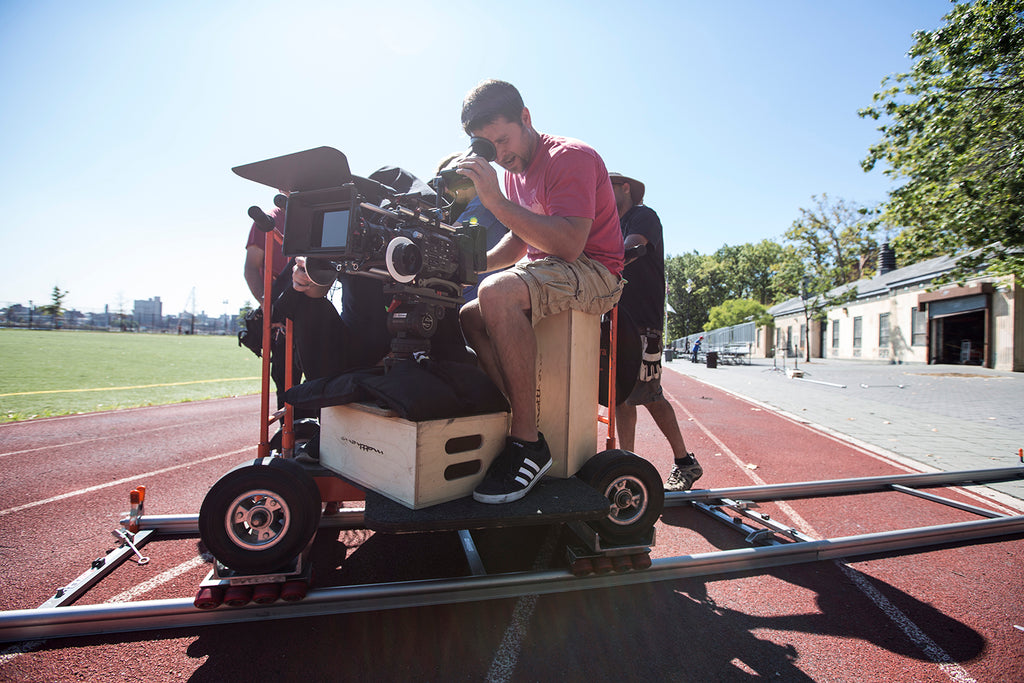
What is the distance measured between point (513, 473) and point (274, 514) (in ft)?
3.26

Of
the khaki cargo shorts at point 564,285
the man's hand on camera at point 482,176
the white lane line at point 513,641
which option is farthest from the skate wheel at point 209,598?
the man's hand on camera at point 482,176

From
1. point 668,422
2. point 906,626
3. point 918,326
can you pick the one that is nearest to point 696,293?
point 918,326

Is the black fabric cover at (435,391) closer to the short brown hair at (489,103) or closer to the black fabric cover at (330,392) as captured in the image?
the black fabric cover at (330,392)

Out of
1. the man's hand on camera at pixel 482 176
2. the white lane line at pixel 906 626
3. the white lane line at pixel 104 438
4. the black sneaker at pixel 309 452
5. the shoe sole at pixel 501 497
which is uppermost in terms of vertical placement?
the man's hand on camera at pixel 482 176

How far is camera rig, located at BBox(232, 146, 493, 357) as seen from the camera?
1822 mm

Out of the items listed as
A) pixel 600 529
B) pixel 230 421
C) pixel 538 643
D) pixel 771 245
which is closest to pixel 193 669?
pixel 538 643

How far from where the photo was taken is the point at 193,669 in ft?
5.51

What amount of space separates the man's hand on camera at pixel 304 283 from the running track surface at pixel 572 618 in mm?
1473

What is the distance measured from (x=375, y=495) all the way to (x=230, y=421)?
737 centimetres

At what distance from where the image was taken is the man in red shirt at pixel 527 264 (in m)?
2.04

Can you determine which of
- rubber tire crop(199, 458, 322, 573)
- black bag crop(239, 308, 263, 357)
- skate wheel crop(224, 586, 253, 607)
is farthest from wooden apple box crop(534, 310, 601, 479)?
black bag crop(239, 308, 263, 357)

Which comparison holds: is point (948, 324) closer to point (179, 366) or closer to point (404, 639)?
point (404, 639)

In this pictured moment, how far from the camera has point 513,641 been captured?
1.89 metres

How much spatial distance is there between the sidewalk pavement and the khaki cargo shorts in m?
4.14
